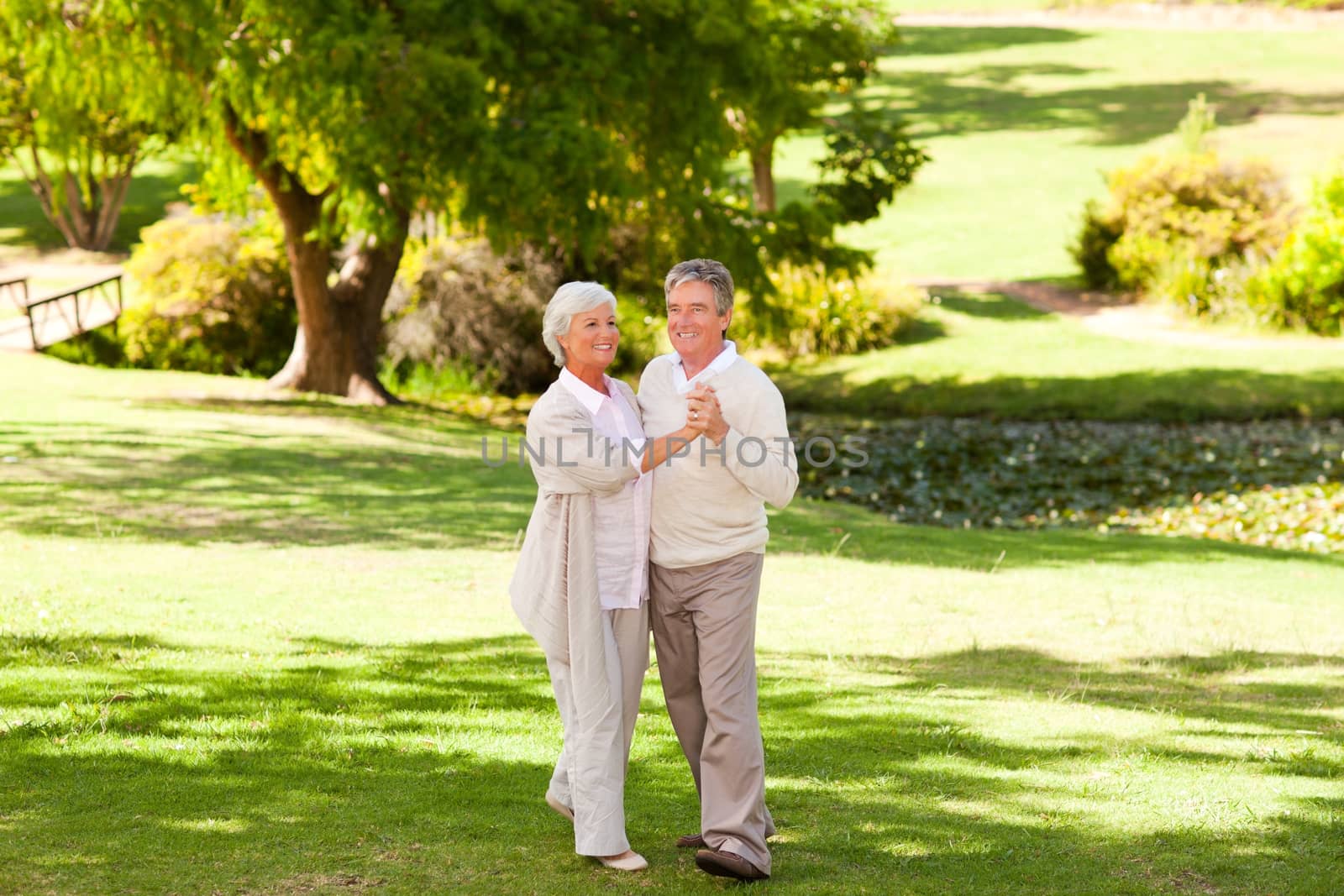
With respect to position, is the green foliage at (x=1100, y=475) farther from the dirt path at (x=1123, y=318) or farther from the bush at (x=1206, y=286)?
the bush at (x=1206, y=286)

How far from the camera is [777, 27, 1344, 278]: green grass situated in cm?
3678

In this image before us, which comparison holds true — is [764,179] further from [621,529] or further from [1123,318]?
[621,529]

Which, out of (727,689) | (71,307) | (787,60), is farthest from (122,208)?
(727,689)

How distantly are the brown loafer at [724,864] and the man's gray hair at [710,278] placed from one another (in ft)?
5.54

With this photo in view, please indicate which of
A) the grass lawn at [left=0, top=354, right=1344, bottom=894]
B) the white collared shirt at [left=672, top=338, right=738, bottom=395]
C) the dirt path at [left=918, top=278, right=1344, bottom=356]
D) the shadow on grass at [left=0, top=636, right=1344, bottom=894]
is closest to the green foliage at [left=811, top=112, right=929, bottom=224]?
the dirt path at [left=918, top=278, right=1344, bottom=356]

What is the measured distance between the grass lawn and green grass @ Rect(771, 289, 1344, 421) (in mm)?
9737

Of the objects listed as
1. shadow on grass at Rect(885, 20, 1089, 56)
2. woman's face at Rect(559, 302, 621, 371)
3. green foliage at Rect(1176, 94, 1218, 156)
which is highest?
shadow on grass at Rect(885, 20, 1089, 56)

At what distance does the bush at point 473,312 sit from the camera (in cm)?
2400

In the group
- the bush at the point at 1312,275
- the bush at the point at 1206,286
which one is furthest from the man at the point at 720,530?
the bush at the point at 1206,286

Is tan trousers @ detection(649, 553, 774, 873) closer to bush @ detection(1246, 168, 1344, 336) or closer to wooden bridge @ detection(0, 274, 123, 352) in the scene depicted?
wooden bridge @ detection(0, 274, 123, 352)

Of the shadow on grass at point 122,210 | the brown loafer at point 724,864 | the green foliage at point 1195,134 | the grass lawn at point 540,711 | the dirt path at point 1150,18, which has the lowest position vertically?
the grass lawn at point 540,711

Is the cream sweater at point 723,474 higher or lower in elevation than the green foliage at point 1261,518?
higher

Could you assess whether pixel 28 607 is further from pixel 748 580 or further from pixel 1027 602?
pixel 1027 602

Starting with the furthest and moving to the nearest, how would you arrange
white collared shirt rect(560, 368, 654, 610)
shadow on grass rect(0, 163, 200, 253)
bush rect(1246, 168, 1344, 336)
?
shadow on grass rect(0, 163, 200, 253), bush rect(1246, 168, 1344, 336), white collared shirt rect(560, 368, 654, 610)
